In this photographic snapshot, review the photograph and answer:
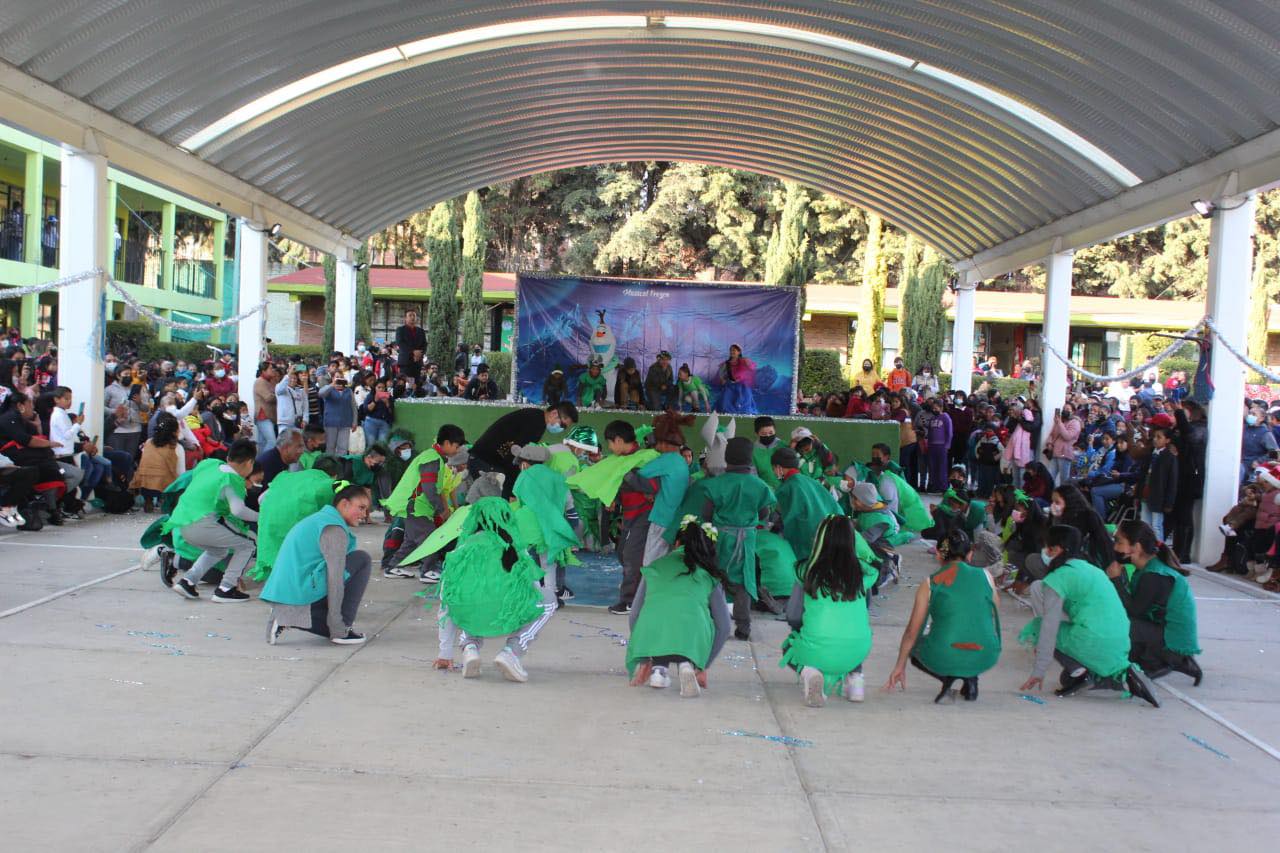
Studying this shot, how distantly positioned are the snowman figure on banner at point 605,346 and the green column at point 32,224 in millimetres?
14230

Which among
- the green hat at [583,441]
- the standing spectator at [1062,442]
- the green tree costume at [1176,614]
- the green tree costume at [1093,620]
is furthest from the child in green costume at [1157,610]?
the standing spectator at [1062,442]

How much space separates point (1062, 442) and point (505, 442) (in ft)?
33.5

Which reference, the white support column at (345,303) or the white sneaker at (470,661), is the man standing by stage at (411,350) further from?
the white sneaker at (470,661)

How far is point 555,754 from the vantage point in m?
5.55

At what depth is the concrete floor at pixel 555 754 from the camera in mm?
4644

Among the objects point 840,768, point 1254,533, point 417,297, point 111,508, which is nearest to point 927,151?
point 1254,533

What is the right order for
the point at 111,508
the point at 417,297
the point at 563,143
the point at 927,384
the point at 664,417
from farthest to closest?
the point at 417,297, the point at 927,384, the point at 563,143, the point at 111,508, the point at 664,417

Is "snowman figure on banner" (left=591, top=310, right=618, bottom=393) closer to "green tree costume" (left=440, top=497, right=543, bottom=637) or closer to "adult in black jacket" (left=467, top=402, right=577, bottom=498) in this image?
"adult in black jacket" (left=467, top=402, right=577, bottom=498)

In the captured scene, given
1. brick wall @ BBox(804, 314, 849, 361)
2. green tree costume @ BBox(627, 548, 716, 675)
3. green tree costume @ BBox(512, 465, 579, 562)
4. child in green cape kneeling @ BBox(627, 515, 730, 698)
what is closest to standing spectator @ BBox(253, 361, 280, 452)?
green tree costume @ BBox(512, 465, 579, 562)

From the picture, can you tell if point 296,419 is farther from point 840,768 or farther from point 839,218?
point 839,218

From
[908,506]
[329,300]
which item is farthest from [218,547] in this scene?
[329,300]

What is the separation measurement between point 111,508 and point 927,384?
15431 millimetres

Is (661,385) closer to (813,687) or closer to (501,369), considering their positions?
(501,369)

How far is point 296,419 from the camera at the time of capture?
1588 centimetres
